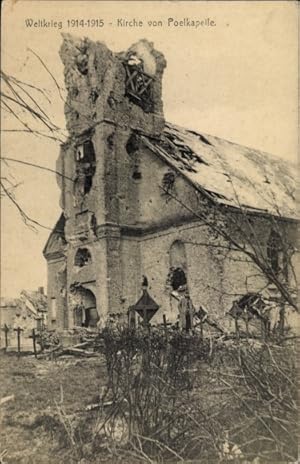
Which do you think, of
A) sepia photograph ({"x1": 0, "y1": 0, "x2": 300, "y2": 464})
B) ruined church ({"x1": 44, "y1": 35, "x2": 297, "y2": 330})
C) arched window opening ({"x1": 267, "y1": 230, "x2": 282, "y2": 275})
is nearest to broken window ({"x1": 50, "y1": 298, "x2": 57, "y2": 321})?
ruined church ({"x1": 44, "y1": 35, "x2": 297, "y2": 330})

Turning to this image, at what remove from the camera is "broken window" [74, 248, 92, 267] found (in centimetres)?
1463

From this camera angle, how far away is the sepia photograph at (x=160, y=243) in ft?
16.5

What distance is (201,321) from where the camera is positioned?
11.8m

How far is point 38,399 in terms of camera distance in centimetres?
667

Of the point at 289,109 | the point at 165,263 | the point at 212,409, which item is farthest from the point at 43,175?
the point at 165,263

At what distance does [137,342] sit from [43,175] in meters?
3.35

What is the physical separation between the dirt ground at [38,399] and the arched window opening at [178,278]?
16.8 feet

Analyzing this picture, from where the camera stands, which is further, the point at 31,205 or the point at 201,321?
the point at 201,321

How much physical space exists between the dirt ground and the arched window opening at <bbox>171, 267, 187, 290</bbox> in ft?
16.8

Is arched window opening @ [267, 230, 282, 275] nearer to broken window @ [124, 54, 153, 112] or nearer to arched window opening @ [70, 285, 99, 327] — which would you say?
broken window @ [124, 54, 153, 112]

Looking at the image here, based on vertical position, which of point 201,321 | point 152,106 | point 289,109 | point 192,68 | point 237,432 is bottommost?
point 237,432

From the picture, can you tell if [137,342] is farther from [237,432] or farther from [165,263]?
[165,263]

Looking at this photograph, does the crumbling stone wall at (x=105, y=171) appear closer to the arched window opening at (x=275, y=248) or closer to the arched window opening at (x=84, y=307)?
the arched window opening at (x=84, y=307)

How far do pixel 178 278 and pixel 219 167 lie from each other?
3.22 meters
